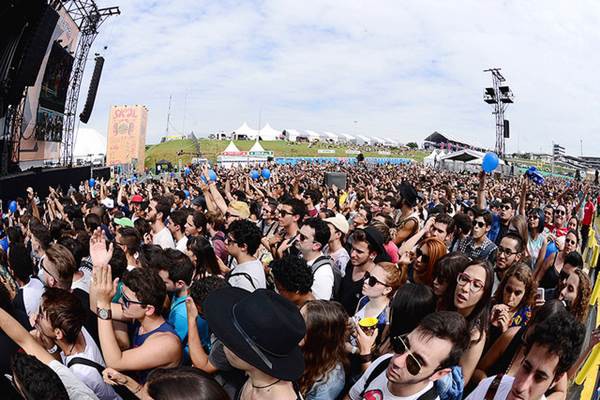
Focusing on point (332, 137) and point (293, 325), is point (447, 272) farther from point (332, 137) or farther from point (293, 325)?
point (332, 137)

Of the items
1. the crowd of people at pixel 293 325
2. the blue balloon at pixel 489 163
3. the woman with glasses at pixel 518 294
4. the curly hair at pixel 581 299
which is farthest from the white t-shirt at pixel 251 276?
the blue balloon at pixel 489 163

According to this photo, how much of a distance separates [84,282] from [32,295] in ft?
1.27

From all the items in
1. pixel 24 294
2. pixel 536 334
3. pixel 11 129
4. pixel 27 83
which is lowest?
pixel 24 294

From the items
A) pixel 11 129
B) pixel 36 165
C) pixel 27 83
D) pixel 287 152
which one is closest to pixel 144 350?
pixel 27 83

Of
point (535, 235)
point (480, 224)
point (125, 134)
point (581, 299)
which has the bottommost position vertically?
point (581, 299)

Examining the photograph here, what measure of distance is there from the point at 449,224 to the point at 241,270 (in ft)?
9.27

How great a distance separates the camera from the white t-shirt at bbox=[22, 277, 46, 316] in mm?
3549

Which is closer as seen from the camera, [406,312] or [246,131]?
[406,312]

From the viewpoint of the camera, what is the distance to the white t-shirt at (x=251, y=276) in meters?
3.51

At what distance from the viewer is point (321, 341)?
7.72 ft

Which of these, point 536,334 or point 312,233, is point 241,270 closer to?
point 312,233

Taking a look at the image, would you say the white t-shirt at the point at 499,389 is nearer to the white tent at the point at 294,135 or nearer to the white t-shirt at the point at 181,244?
the white t-shirt at the point at 181,244

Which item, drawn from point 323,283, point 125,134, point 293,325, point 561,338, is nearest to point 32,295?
point 323,283

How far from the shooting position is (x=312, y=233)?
4.13 metres
